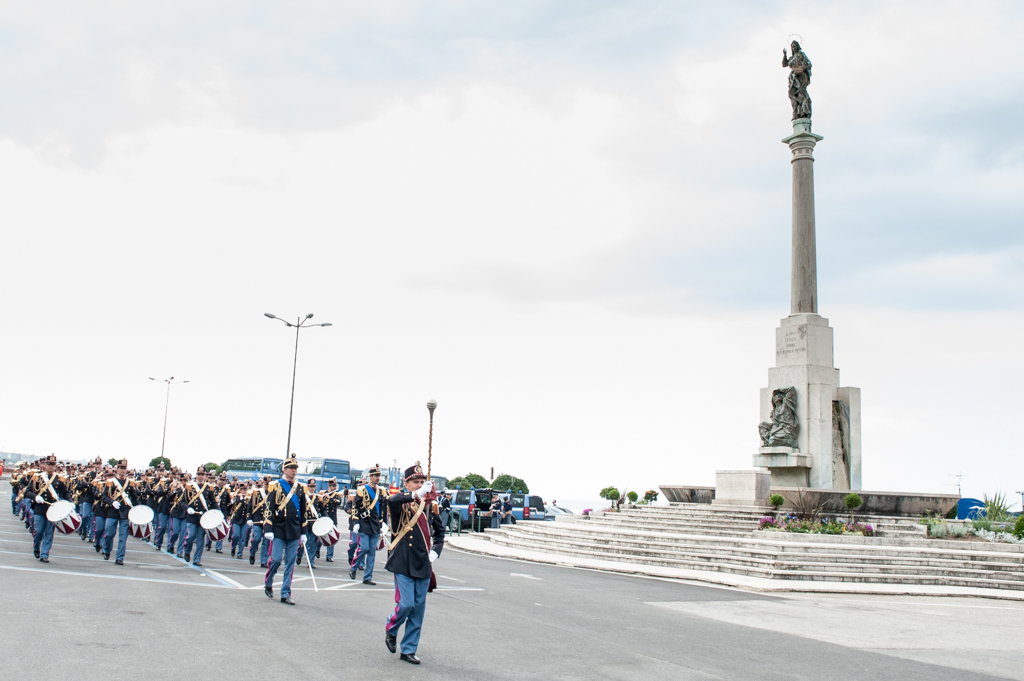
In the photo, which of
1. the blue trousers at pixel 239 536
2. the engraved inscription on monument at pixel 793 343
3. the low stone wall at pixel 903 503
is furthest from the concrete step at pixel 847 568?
the engraved inscription on monument at pixel 793 343

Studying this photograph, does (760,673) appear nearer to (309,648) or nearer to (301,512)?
(309,648)

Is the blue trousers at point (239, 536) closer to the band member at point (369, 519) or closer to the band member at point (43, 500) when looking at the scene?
the band member at point (43, 500)

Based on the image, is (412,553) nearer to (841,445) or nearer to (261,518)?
(261,518)

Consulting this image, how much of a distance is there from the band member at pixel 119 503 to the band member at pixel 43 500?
0.95 m

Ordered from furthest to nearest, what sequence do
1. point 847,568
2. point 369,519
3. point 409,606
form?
point 847,568 < point 369,519 < point 409,606

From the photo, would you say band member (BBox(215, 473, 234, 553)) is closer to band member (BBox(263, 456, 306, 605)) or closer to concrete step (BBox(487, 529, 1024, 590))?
band member (BBox(263, 456, 306, 605))

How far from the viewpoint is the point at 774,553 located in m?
18.7

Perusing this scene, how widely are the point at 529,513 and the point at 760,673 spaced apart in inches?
1206

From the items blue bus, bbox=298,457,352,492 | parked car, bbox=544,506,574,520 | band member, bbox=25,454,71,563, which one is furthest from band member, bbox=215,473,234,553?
blue bus, bbox=298,457,352,492

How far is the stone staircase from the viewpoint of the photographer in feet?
58.6

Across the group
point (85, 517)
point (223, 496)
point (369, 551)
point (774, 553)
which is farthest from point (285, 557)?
point (774, 553)

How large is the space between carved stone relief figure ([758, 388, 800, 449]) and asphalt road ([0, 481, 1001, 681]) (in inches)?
512

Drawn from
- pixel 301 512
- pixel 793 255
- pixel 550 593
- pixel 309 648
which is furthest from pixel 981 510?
pixel 309 648

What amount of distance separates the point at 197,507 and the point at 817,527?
1529cm
